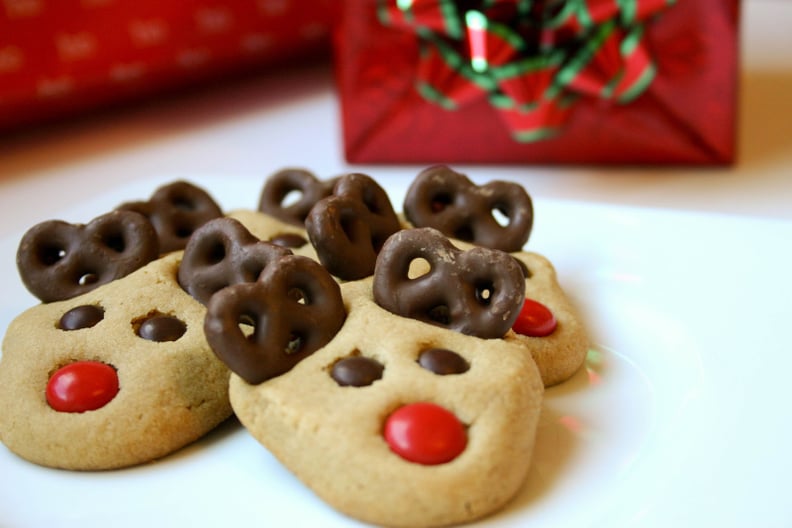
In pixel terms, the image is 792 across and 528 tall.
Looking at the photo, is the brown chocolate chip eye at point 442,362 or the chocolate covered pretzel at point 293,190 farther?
the chocolate covered pretzel at point 293,190

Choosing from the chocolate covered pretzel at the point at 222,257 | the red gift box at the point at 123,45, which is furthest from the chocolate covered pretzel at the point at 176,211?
the red gift box at the point at 123,45

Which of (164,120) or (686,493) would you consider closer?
(686,493)

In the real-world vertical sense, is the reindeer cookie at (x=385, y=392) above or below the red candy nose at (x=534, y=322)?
above

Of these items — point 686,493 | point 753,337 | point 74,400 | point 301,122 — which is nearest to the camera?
point 686,493

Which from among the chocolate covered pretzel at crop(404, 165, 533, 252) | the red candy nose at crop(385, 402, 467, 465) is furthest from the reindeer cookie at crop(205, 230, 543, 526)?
the chocolate covered pretzel at crop(404, 165, 533, 252)

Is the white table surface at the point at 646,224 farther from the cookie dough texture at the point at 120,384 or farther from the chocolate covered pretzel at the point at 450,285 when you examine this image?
the chocolate covered pretzel at the point at 450,285

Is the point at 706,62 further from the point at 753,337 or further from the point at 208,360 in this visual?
the point at 208,360

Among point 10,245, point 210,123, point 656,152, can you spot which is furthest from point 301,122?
point 10,245

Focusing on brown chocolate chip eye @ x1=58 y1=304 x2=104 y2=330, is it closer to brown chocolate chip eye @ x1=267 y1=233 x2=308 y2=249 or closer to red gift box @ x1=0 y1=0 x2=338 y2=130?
brown chocolate chip eye @ x1=267 y1=233 x2=308 y2=249
